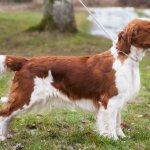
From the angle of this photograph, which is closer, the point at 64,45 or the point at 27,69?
the point at 27,69

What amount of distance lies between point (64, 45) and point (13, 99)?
1259 centimetres

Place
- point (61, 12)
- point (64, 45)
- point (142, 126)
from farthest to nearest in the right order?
1. point (61, 12)
2. point (64, 45)
3. point (142, 126)

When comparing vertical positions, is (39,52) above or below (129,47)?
below

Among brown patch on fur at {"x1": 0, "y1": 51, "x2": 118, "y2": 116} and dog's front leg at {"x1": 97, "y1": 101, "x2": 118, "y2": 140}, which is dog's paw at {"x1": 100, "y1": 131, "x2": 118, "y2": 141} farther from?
brown patch on fur at {"x1": 0, "y1": 51, "x2": 118, "y2": 116}

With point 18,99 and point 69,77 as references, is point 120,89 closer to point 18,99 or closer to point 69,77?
point 69,77

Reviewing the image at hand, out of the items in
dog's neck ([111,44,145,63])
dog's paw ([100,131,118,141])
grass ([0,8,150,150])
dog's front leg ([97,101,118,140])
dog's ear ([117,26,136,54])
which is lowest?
grass ([0,8,150,150])

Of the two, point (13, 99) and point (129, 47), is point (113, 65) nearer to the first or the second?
point (129, 47)

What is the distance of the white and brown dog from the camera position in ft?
22.0

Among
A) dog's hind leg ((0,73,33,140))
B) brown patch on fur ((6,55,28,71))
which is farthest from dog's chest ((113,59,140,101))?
brown patch on fur ((6,55,28,71))

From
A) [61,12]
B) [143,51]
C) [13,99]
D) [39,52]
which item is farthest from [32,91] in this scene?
[61,12]

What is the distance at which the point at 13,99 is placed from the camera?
6766 mm

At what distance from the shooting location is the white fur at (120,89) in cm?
669

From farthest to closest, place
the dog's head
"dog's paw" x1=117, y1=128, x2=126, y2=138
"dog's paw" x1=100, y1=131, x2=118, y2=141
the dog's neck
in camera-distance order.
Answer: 1. "dog's paw" x1=117, y1=128, x2=126, y2=138
2. "dog's paw" x1=100, y1=131, x2=118, y2=141
3. the dog's neck
4. the dog's head

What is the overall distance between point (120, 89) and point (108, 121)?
18.5 inches
